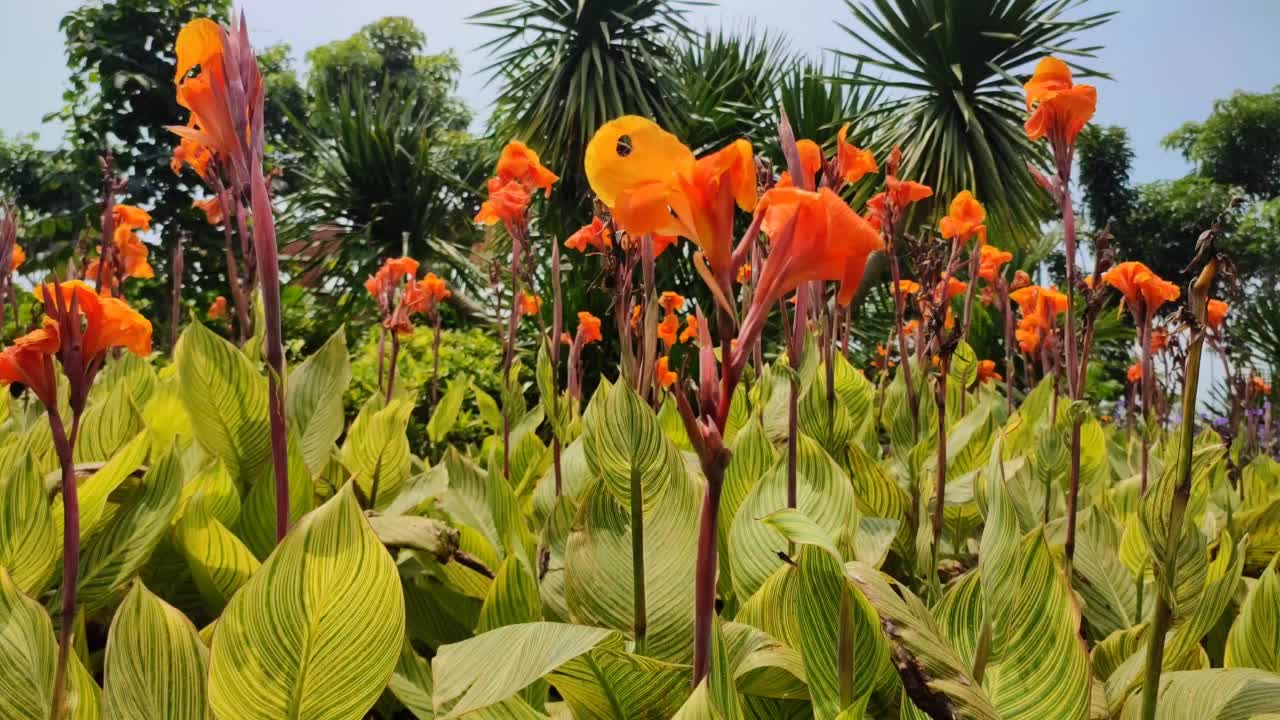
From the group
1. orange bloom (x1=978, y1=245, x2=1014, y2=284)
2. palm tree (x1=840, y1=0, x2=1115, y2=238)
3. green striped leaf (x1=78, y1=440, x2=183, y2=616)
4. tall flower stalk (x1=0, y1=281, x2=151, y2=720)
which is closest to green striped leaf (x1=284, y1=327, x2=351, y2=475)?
green striped leaf (x1=78, y1=440, x2=183, y2=616)

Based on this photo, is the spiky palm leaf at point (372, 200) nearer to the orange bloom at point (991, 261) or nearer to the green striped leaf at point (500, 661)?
the orange bloom at point (991, 261)

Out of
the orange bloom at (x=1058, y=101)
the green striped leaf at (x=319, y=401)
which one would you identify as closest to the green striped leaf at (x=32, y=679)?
the green striped leaf at (x=319, y=401)

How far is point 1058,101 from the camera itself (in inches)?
39.3

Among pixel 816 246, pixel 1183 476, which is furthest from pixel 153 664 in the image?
pixel 1183 476

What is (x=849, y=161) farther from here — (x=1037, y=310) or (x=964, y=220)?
(x=1037, y=310)

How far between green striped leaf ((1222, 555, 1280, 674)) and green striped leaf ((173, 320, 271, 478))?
3.20 ft

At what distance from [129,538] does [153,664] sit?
10.3 inches

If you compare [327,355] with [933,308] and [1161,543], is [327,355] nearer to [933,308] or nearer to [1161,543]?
[933,308]

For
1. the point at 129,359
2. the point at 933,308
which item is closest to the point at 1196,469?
the point at 933,308

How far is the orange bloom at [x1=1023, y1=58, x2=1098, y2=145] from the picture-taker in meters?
0.99

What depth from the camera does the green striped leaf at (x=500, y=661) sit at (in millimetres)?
476

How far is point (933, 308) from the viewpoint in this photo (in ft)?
3.54

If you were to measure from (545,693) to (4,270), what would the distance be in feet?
4.82

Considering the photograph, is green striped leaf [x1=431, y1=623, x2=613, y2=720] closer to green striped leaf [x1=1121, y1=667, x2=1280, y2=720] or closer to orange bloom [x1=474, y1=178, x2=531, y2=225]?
green striped leaf [x1=1121, y1=667, x2=1280, y2=720]
